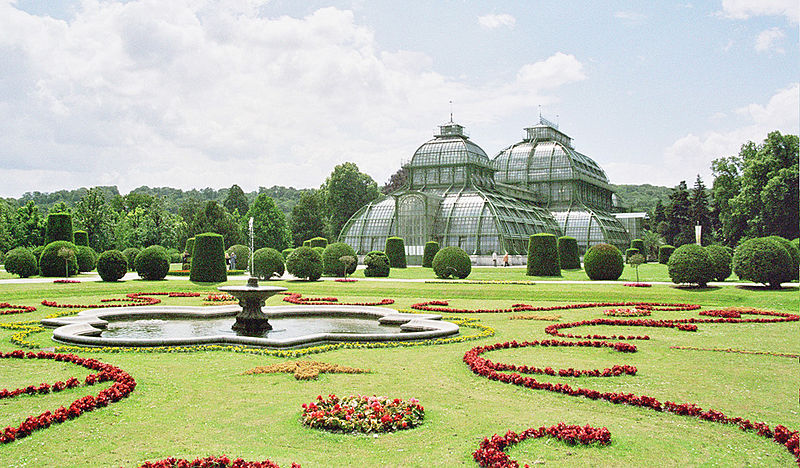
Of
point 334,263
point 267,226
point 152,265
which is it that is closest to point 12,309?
point 152,265

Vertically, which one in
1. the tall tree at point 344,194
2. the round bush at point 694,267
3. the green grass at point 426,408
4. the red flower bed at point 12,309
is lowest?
the green grass at point 426,408

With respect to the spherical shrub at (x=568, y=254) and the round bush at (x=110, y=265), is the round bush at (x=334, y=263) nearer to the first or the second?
the round bush at (x=110, y=265)

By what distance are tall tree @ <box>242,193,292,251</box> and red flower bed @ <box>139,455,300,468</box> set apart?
64.4 m

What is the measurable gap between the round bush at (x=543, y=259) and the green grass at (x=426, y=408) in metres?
22.1

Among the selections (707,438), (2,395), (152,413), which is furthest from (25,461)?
(707,438)

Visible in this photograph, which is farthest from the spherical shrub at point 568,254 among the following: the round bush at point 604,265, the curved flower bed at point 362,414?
the curved flower bed at point 362,414

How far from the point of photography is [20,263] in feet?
115

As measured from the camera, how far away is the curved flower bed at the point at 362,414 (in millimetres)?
7156

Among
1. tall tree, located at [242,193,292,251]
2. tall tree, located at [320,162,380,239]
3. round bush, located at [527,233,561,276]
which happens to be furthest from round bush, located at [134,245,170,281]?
tall tree, located at [320,162,380,239]

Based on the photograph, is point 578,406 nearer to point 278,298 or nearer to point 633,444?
point 633,444

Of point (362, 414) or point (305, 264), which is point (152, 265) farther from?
point (362, 414)

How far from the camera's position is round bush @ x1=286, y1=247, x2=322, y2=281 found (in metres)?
33.2

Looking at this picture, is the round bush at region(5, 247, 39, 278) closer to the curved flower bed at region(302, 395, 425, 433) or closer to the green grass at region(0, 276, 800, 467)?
the green grass at region(0, 276, 800, 467)

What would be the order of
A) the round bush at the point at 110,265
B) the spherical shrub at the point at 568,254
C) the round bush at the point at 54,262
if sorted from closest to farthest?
the round bush at the point at 110,265
the round bush at the point at 54,262
the spherical shrub at the point at 568,254
